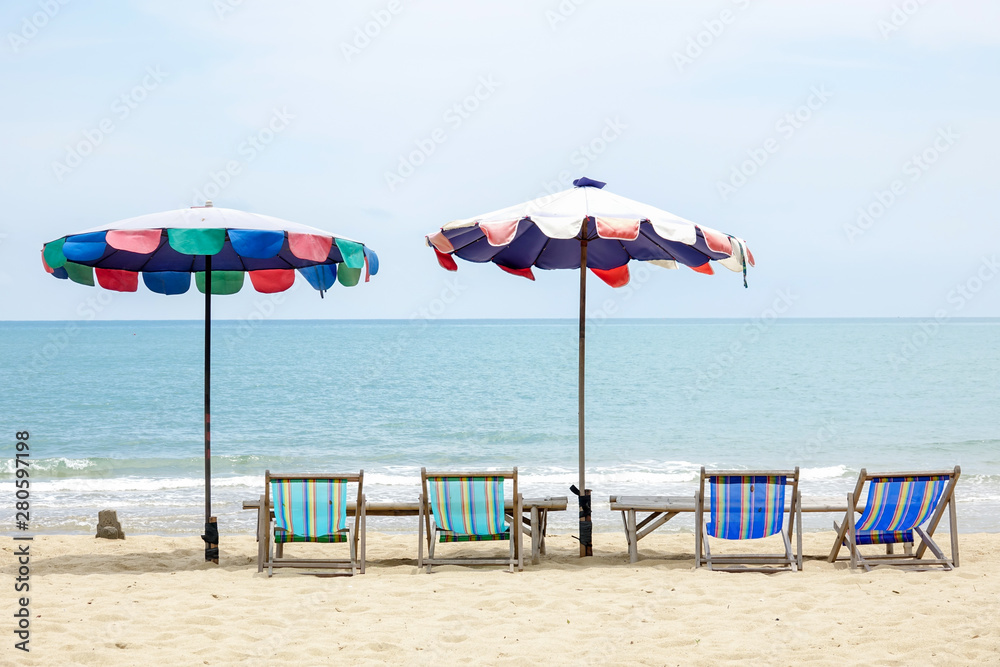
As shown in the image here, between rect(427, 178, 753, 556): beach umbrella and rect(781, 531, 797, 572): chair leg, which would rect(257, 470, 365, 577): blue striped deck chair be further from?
rect(781, 531, 797, 572): chair leg

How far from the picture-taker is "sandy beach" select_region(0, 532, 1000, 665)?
12.2 ft

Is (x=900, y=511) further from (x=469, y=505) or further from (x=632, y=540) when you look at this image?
(x=469, y=505)

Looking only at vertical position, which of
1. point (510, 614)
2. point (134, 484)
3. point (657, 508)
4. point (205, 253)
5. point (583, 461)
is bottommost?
point (134, 484)

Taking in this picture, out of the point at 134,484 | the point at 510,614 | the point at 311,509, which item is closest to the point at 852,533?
the point at 510,614

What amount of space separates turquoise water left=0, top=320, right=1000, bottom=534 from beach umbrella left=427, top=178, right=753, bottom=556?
305cm

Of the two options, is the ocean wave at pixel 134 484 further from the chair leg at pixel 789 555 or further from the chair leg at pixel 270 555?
A: the chair leg at pixel 789 555

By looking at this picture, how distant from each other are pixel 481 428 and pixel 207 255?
14.7 metres

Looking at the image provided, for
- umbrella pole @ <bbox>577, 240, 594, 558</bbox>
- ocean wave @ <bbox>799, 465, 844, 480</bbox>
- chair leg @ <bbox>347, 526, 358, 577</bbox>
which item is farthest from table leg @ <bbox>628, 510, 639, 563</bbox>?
ocean wave @ <bbox>799, 465, 844, 480</bbox>

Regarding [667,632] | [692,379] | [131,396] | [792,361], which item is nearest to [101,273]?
[667,632]

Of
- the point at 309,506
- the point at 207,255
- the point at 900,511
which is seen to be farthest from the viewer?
the point at 207,255

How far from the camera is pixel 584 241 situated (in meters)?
6.00

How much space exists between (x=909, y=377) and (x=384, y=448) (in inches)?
1017

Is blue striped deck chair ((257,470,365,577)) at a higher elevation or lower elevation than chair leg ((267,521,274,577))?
higher

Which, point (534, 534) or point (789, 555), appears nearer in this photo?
point (789, 555)
